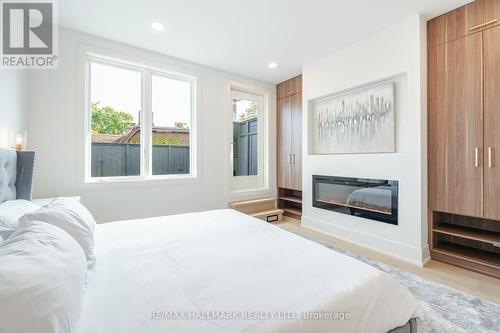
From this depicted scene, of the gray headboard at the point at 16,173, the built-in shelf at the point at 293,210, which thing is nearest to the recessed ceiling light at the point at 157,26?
the gray headboard at the point at 16,173

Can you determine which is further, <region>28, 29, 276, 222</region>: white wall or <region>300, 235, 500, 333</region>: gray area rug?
<region>28, 29, 276, 222</region>: white wall

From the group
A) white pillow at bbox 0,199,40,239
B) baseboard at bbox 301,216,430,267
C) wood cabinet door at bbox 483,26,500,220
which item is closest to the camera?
white pillow at bbox 0,199,40,239

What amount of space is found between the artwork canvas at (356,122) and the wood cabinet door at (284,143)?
64cm

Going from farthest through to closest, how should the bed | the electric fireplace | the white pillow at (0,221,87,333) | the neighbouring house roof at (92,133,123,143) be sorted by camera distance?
the neighbouring house roof at (92,133,123,143)
the electric fireplace
the bed
the white pillow at (0,221,87,333)

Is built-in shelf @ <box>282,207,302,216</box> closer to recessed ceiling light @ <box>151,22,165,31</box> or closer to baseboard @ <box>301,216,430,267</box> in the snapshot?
baseboard @ <box>301,216,430,267</box>

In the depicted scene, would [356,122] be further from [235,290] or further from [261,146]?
[235,290]

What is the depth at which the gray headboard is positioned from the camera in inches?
64.1

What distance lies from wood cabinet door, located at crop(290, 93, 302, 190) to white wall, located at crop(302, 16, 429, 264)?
31.6 inches

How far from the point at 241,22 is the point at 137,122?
198cm

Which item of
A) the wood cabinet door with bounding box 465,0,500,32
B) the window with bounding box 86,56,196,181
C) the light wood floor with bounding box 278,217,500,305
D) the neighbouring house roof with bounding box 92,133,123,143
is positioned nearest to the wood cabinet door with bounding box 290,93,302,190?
the light wood floor with bounding box 278,217,500,305

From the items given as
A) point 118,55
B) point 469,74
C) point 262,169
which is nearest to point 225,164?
point 262,169

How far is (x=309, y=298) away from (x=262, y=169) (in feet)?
12.4

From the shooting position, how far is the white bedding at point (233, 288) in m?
0.80

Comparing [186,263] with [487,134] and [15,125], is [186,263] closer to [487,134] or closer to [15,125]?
[15,125]
